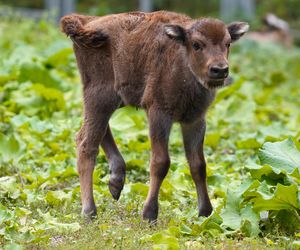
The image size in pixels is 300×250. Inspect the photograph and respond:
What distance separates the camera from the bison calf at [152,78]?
821 cm

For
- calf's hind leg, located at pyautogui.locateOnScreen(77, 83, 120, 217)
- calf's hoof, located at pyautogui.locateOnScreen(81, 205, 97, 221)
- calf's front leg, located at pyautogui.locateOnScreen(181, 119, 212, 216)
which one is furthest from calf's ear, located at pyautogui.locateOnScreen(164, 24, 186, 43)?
calf's hoof, located at pyautogui.locateOnScreen(81, 205, 97, 221)

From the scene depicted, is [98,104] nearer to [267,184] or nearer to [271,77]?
[267,184]

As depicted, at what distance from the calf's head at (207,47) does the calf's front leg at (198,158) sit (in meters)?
0.59

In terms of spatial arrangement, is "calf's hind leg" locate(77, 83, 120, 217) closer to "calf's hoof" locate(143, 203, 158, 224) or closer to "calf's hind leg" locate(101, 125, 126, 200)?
"calf's hind leg" locate(101, 125, 126, 200)

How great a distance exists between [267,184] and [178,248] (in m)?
1.28

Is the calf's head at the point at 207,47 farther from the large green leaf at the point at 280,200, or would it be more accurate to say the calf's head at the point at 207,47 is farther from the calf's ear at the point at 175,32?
the large green leaf at the point at 280,200

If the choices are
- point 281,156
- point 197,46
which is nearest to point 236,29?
point 197,46

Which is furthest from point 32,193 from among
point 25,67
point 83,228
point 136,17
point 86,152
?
point 25,67

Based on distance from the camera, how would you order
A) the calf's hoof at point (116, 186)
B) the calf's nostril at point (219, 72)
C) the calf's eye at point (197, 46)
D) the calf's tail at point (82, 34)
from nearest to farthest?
the calf's nostril at point (219, 72)
the calf's eye at point (197, 46)
the calf's tail at point (82, 34)
the calf's hoof at point (116, 186)

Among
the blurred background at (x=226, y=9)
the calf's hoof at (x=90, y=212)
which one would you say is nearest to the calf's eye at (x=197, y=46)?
the calf's hoof at (x=90, y=212)

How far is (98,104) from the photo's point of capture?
356 inches

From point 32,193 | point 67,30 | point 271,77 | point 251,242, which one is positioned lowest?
point 271,77

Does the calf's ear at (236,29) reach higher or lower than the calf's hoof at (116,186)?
higher

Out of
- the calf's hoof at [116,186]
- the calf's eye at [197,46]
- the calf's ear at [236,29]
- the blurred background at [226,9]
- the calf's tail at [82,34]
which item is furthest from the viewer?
the blurred background at [226,9]
